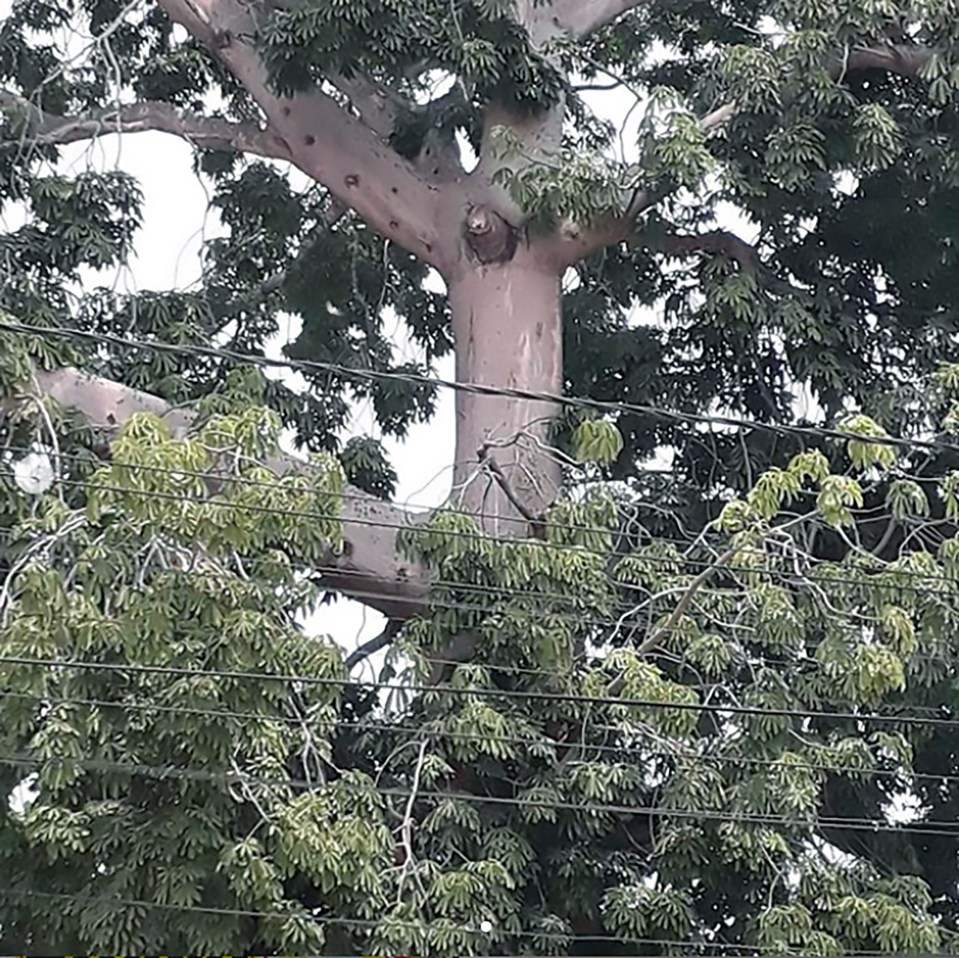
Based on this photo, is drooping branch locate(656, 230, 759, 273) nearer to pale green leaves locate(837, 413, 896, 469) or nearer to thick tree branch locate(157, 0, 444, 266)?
thick tree branch locate(157, 0, 444, 266)

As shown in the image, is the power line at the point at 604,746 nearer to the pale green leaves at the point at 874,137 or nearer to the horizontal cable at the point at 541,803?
the horizontal cable at the point at 541,803

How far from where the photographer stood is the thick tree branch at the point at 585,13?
8227 mm

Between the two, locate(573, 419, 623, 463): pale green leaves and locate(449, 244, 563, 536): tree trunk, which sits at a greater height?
locate(449, 244, 563, 536): tree trunk

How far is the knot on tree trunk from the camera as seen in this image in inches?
309

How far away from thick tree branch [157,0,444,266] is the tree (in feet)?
0.08

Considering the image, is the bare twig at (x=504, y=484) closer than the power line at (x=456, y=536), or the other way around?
the power line at (x=456, y=536)

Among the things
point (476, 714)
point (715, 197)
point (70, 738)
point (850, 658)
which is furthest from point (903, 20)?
point (70, 738)

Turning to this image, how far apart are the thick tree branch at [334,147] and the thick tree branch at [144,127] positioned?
21 cm

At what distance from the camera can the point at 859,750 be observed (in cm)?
655

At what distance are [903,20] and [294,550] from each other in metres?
3.56

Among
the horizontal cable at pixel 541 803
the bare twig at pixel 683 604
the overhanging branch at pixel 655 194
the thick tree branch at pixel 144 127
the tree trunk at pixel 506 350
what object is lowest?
the horizontal cable at pixel 541 803

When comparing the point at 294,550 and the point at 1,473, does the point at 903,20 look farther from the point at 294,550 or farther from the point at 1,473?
the point at 1,473

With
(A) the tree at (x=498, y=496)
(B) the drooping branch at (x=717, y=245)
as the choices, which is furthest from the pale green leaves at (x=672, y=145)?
(B) the drooping branch at (x=717, y=245)

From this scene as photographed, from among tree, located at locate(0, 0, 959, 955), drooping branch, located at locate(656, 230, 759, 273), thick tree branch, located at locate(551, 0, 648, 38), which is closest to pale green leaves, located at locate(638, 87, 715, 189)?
tree, located at locate(0, 0, 959, 955)
